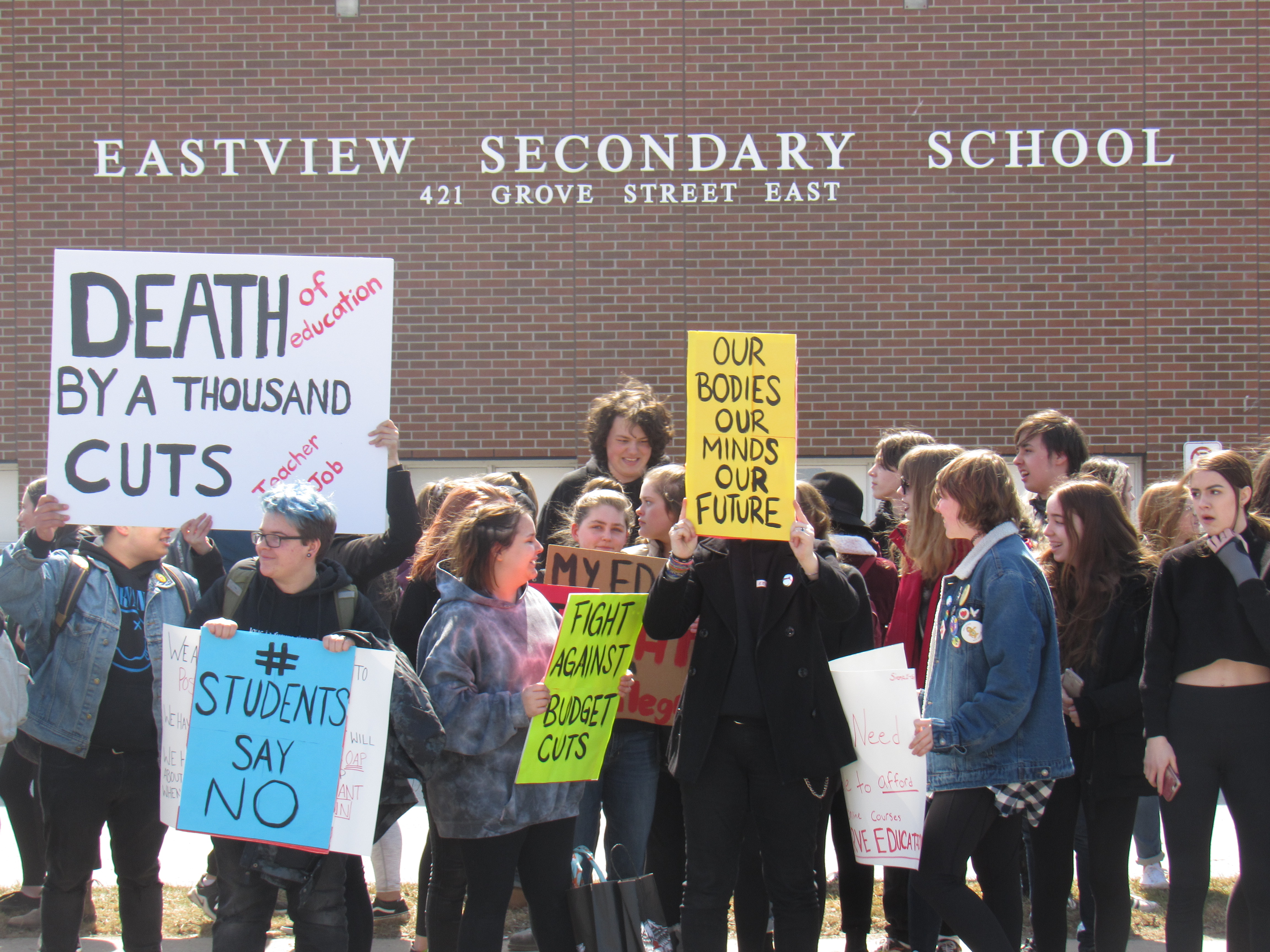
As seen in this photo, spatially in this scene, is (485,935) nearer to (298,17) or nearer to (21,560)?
(21,560)

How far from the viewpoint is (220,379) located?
4.16 meters

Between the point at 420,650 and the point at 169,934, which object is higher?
the point at 420,650

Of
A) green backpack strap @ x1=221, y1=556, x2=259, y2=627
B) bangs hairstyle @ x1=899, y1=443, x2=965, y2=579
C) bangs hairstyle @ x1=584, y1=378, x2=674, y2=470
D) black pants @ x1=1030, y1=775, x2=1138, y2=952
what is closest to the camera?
green backpack strap @ x1=221, y1=556, x2=259, y2=627

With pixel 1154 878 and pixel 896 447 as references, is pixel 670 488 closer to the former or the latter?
pixel 896 447

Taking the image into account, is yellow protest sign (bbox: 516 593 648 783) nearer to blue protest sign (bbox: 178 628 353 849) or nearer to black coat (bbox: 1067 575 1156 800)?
blue protest sign (bbox: 178 628 353 849)

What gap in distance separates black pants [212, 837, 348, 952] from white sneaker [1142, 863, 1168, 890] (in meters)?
3.78

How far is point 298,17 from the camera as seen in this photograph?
30.4ft

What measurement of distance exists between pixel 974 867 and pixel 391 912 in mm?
2531

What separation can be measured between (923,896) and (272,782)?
83.6 inches

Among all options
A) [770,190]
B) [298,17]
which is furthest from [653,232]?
[298,17]

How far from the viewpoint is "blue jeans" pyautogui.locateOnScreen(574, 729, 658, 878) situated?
4.29 m

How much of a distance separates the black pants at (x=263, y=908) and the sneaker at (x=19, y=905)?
1.95 metres

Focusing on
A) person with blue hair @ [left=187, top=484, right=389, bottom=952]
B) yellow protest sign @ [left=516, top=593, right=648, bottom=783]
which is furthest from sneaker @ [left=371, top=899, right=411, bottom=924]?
yellow protest sign @ [left=516, top=593, right=648, bottom=783]

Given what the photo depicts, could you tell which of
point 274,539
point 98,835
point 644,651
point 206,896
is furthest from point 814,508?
point 206,896
